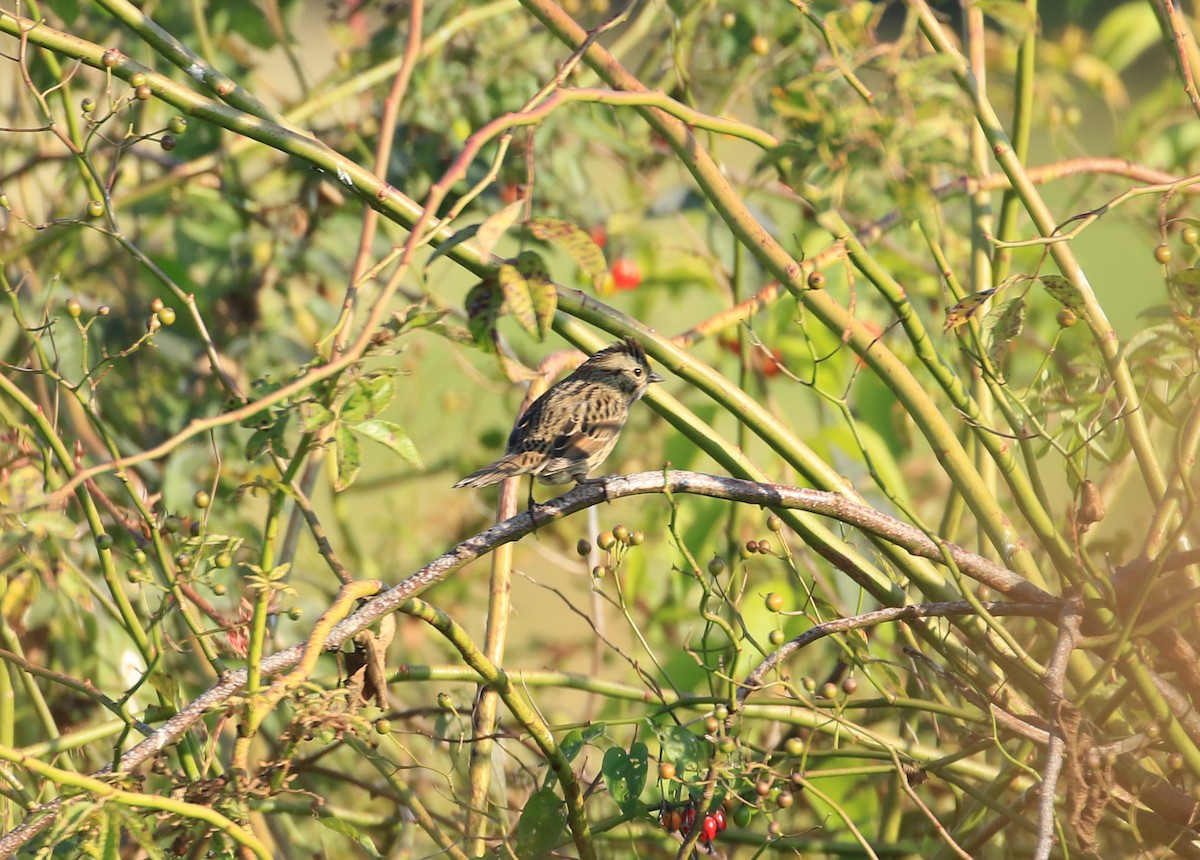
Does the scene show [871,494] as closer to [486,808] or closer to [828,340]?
[828,340]

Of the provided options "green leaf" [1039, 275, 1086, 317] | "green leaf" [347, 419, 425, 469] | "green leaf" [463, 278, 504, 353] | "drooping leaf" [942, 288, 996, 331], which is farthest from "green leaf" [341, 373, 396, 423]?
"green leaf" [1039, 275, 1086, 317]

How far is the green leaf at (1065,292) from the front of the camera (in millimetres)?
1653

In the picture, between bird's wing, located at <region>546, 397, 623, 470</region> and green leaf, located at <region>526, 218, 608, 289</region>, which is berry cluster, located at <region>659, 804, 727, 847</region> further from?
bird's wing, located at <region>546, 397, 623, 470</region>

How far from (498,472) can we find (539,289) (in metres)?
1.19

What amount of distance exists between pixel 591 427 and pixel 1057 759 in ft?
5.18

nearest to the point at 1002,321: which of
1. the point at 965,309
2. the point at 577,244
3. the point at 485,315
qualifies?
the point at 965,309

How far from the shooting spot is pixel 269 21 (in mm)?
3412

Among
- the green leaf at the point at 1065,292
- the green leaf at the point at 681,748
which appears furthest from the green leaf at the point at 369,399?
the green leaf at the point at 1065,292

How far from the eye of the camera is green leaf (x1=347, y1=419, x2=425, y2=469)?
1498 millimetres

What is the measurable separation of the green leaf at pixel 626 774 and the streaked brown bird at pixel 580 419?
954 mm

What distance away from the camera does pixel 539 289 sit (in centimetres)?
125

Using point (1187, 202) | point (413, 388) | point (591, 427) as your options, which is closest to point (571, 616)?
point (413, 388)

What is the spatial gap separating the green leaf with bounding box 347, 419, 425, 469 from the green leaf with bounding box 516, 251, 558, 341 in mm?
330

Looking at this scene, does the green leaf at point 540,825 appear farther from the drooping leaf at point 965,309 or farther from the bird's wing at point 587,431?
the bird's wing at point 587,431
